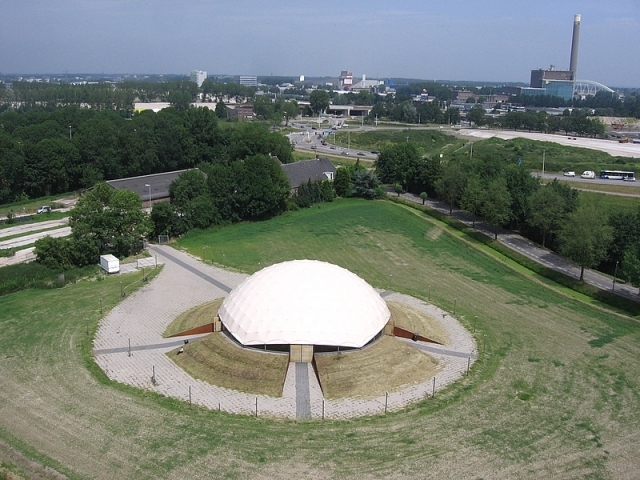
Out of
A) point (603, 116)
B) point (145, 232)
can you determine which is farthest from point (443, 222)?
point (603, 116)

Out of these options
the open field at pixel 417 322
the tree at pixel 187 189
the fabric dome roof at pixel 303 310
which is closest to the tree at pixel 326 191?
the tree at pixel 187 189

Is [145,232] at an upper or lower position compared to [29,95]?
lower

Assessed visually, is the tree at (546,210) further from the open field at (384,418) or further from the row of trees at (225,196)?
the row of trees at (225,196)

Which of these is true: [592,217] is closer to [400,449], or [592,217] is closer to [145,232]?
[400,449]

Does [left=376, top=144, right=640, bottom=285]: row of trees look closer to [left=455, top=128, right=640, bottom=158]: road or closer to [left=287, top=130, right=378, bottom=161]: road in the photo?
[left=287, top=130, right=378, bottom=161]: road

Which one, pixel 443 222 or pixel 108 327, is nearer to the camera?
pixel 108 327
